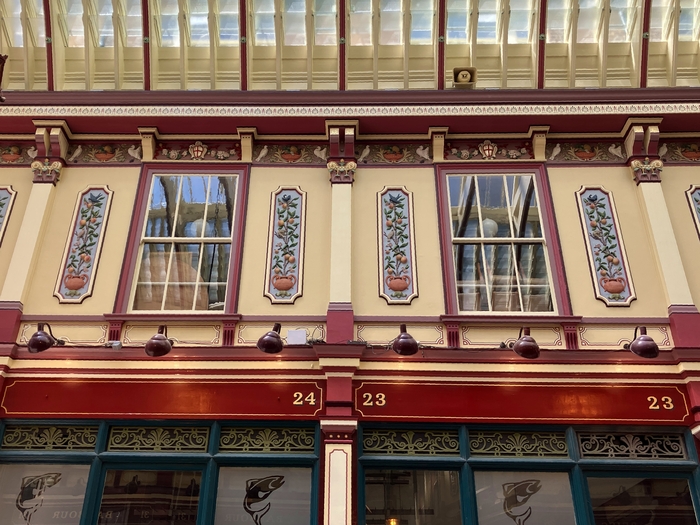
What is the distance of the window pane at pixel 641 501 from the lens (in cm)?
718

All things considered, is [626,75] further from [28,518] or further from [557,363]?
[28,518]

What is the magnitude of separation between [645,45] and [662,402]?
5095 millimetres

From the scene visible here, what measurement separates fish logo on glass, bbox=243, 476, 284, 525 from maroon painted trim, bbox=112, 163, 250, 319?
204 cm

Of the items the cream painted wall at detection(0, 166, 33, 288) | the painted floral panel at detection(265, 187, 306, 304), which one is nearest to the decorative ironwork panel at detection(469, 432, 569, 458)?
the painted floral panel at detection(265, 187, 306, 304)

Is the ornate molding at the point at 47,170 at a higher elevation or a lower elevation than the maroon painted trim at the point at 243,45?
lower

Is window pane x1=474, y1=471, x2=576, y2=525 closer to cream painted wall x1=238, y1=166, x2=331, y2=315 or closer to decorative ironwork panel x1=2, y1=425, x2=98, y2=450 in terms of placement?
cream painted wall x1=238, y1=166, x2=331, y2=315

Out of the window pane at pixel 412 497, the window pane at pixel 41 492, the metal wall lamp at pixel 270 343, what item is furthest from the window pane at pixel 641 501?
the window pane at pixel 41 492

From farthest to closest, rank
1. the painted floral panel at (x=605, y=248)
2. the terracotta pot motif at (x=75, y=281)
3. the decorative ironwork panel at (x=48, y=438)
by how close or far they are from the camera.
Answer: the terracotta pot motif at (x=75, y=281)
the painted floral panel at (x=605, y=248)
the decorative ironwork panel at (x=48, y=438)

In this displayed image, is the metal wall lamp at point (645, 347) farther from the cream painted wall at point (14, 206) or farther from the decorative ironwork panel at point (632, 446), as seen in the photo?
the cream painted wall at point (14, 206)

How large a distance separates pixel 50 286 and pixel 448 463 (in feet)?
17.8

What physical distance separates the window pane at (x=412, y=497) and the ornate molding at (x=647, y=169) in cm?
486

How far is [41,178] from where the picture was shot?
923 centimetres

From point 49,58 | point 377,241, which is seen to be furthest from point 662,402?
point 49,58

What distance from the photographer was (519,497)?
24.0ft
